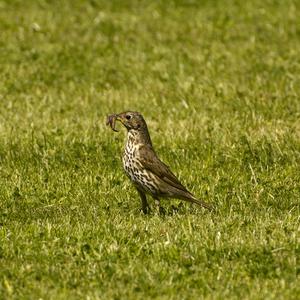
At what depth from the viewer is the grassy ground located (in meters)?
7.36

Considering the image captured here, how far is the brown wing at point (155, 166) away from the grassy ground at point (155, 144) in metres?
0.31

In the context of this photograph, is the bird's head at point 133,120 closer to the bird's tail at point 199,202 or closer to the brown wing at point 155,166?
the brown wing at point 155,166

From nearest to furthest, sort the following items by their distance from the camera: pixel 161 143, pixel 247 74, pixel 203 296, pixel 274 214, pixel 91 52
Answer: pixel 203 296, pixel 274 214, pixel 161 143, pixel 247 74, pixel 91 52

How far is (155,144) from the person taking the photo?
11.4 meters

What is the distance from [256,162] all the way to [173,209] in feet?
5.64

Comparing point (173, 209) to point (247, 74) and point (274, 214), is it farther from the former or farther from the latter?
point (247, 74)

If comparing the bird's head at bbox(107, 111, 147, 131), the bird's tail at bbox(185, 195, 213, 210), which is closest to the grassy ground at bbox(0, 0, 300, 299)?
the bird's tail at bbox(185, 195, 213, 210)

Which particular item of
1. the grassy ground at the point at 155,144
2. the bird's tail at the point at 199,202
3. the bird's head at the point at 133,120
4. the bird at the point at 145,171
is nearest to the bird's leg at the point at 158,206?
the bird at the point at 145,171

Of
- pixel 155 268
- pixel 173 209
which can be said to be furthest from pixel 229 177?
pixel 155 268

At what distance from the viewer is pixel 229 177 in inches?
408

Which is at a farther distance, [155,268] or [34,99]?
[34,99]

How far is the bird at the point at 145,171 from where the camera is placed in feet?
29.8

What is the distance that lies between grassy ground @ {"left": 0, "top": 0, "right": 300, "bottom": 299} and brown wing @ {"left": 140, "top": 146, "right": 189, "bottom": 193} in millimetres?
308

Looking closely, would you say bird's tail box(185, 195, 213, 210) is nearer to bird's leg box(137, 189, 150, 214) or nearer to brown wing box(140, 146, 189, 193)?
brown wing box(140, 146, 189, 193)
